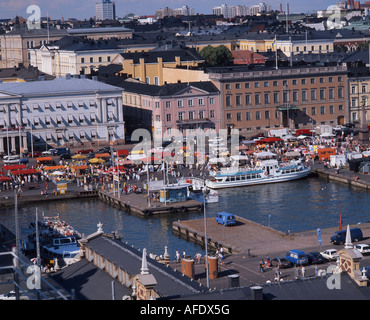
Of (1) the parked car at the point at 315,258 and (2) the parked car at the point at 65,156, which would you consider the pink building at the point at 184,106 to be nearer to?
(2) the parked car at the point at 65,156

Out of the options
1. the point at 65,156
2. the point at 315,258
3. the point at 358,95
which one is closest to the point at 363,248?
the point at 315,258

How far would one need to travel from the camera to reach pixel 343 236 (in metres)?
29.0

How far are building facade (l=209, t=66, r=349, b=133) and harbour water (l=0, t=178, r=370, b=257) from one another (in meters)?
12.9

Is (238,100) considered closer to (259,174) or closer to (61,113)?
(61,113)

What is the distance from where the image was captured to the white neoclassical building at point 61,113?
2012 inches

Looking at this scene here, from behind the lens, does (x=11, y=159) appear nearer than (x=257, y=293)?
No

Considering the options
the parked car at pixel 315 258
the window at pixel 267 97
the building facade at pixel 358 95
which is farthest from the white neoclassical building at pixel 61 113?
the parked car at pixel 315 258

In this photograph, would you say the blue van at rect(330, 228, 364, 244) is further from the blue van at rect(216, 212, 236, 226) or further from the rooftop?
the rooftop

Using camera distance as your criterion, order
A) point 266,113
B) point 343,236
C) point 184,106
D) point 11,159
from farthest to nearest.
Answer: point 266,113 < point 184,106 < point 11,159 < point 343,236

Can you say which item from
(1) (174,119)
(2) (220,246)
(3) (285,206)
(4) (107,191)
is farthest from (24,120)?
(2) (220,246)

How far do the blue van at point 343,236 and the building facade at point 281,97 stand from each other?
25.7 metres

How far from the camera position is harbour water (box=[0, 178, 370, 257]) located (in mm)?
33000

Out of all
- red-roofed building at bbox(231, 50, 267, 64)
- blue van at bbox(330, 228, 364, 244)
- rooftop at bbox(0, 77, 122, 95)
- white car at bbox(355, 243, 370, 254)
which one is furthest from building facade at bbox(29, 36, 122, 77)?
white car at bbox(355, 243, 370, 254)

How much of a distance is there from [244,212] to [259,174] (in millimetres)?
6680
